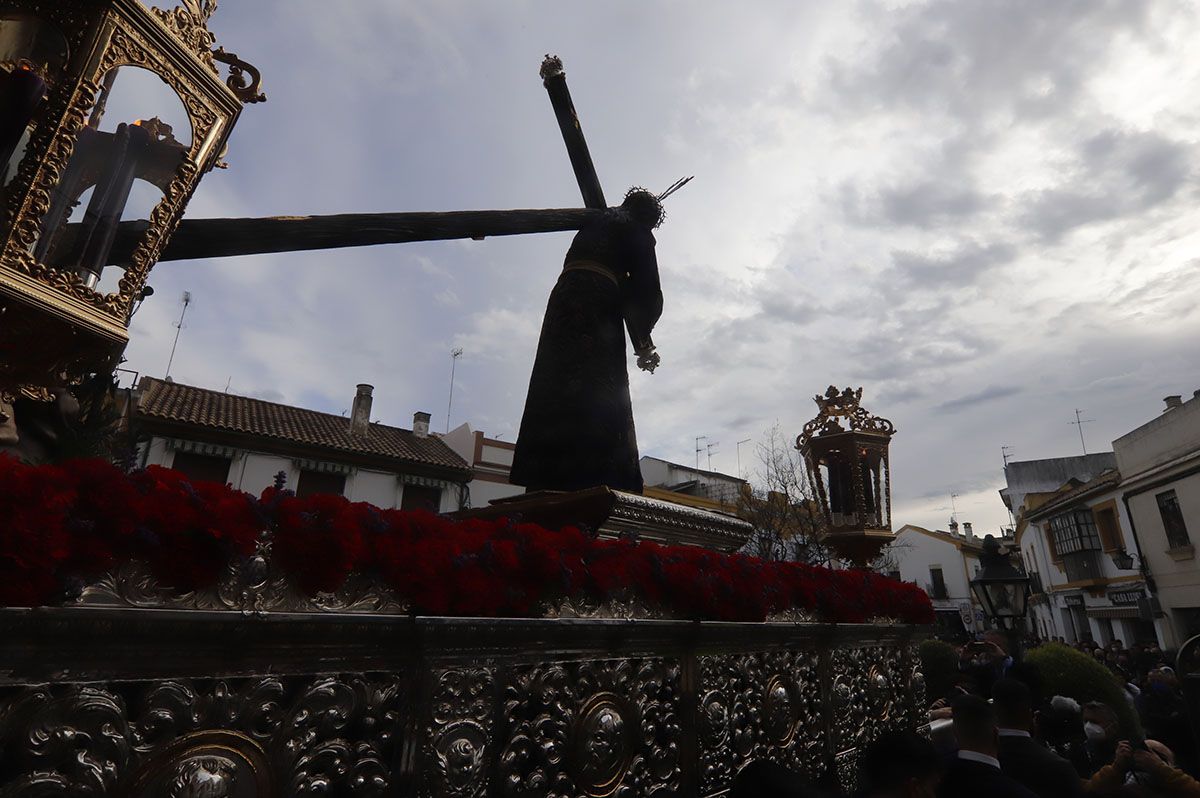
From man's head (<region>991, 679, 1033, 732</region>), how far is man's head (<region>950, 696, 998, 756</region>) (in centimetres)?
72

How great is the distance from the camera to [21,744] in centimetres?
160

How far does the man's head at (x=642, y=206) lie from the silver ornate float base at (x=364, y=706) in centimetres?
423

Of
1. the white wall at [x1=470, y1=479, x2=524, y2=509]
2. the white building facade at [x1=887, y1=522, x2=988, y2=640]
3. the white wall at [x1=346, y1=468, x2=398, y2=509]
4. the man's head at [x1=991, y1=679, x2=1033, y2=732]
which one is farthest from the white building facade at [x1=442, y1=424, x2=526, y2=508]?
the white building facade at [x1=887, y1=522, x2=988, y2=640]

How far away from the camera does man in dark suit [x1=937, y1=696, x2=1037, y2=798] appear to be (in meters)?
2.88

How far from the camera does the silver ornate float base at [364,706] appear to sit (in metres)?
1.69

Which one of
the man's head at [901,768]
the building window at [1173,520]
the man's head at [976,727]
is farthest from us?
→ the building window at [1173,520]

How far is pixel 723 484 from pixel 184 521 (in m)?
36.7

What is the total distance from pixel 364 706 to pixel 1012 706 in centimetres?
381

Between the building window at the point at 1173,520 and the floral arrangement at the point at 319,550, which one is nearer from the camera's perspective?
the floral arrangement at the point at 319,550

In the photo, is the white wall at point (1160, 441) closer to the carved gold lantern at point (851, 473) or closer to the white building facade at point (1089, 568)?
the white building facade at point (1089, 568)

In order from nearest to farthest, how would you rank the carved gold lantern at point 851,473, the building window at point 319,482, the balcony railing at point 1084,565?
the carved gold lantern at point 851,473
the building window at point 319,482
the balcony railing at point 1084,565

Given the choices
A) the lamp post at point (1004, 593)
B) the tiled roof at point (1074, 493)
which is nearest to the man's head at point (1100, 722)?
the lamp post at point (1004, 593)

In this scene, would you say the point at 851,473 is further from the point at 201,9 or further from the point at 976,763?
the point at 201,9

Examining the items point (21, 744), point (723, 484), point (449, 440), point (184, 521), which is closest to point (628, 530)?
point (184, 521)
